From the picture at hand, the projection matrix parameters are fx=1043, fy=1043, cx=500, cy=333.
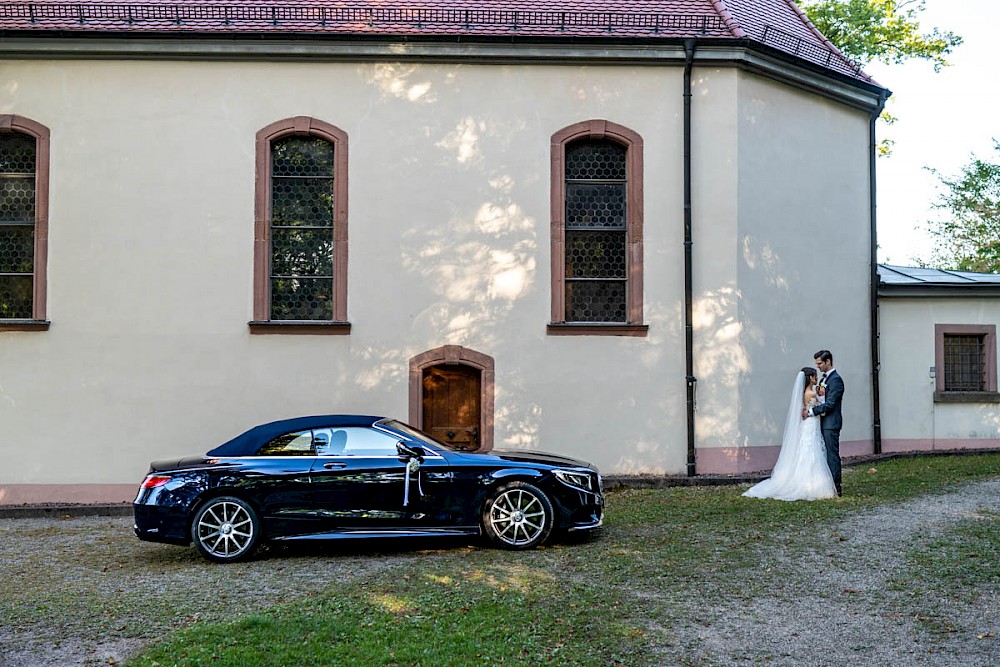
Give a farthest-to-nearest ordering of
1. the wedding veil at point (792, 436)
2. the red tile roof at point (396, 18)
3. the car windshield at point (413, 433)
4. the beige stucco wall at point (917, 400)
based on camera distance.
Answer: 1. the beige stucco wall at point (917, 400)
2. the red tile roof at point (396, 18)
3. the wedding veil at point (792, 436)
4. the car windshield at point (413, 433)

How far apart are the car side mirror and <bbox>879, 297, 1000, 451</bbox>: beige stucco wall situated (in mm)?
10489

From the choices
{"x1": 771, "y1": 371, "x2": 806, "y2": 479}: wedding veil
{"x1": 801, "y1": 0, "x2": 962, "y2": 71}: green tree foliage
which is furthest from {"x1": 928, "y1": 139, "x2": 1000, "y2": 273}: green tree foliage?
{"x1": 771, "y1": 371, "x2": 806, "y2": 479}: wedding veil

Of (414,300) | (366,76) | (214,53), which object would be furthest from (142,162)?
(414,300)

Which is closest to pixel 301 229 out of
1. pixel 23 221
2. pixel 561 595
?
pixel 23 221

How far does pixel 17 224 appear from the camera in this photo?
1538 cm

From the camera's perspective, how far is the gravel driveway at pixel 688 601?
6578 millimetres

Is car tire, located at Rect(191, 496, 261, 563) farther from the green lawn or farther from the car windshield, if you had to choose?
the green lawn

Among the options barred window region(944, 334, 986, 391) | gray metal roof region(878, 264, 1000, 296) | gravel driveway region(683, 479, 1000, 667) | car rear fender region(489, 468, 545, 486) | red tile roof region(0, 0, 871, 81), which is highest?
red tile roof region(0, 0, 871, 81)

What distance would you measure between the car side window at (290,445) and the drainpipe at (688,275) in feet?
21.8

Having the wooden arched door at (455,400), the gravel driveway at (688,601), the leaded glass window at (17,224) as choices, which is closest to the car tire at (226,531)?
the gravel driveway at (688,601)

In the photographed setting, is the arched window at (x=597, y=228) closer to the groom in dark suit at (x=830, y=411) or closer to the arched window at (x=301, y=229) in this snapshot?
the groom in dark suit at (x=830, y=411)

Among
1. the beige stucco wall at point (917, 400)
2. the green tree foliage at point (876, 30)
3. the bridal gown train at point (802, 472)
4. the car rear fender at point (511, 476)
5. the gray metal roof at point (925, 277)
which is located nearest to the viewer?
the car rear fender at point (511, 476)

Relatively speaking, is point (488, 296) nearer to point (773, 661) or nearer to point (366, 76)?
point (366, 76)

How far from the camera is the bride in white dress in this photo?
12938 millimetres
